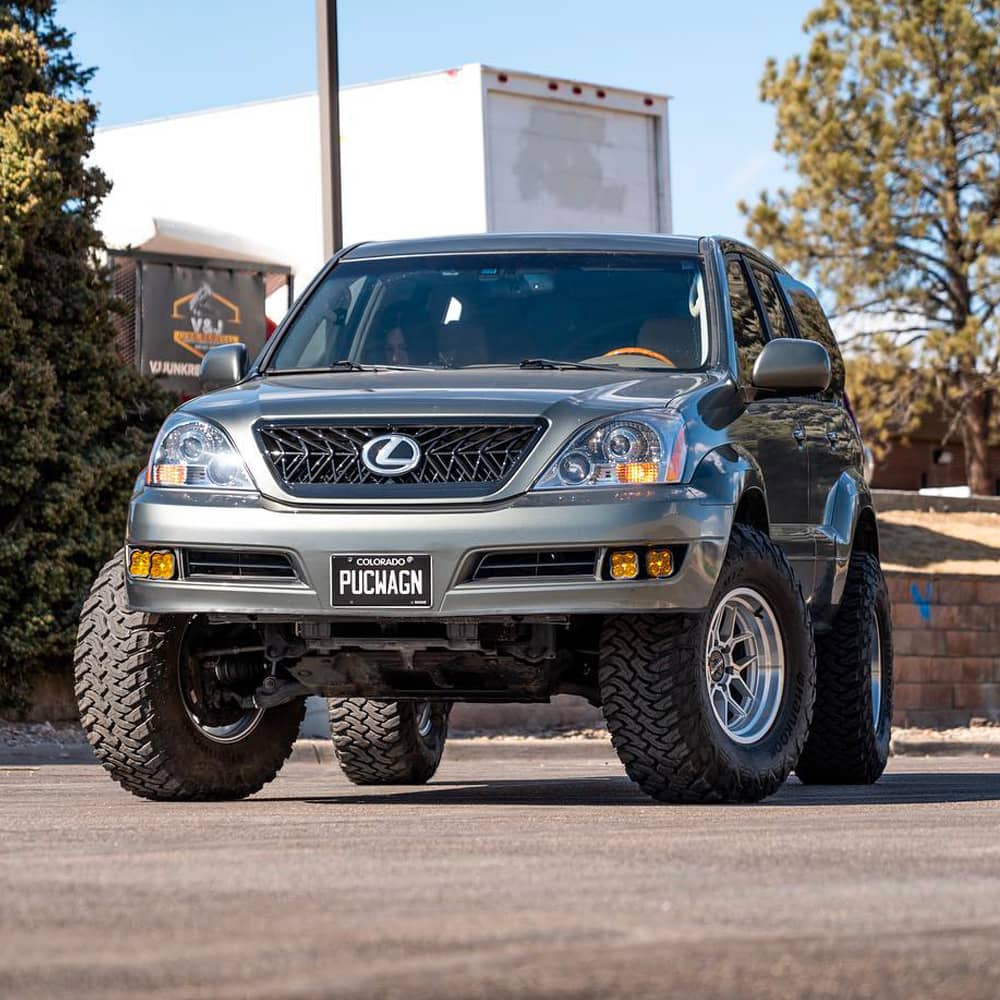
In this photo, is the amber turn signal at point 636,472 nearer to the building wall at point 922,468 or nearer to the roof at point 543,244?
the roof at point 543,244

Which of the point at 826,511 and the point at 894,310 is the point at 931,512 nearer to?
the point at 894,310

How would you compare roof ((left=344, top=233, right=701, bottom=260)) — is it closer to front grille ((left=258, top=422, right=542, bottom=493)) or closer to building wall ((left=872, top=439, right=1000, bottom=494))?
front grille ((left=258, top=422, right=542, bottom=493))

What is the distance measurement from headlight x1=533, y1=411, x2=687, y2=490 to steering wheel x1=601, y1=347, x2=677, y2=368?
3.33 feet

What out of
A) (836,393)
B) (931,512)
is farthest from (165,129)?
(836,393)

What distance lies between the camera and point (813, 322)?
448 inches

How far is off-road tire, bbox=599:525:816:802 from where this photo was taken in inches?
312

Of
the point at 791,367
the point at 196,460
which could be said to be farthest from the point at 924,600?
the point at 196,460

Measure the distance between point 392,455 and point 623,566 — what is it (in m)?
0.84

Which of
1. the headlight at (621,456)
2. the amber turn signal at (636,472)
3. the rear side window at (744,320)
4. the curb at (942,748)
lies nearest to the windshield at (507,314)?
the rear side window at (744,320)

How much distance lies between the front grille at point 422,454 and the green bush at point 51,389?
733cm

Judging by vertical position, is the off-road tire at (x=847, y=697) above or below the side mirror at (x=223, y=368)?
below

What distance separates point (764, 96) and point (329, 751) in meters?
28.9

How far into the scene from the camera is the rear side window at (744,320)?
30.3 ft

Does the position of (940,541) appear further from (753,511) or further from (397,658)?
(397,658)
